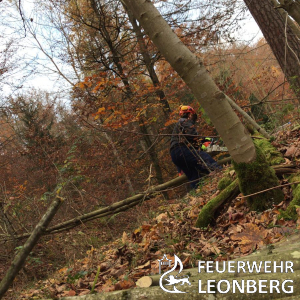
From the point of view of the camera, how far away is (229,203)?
3.64m

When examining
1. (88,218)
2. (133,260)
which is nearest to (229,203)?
(133,260)

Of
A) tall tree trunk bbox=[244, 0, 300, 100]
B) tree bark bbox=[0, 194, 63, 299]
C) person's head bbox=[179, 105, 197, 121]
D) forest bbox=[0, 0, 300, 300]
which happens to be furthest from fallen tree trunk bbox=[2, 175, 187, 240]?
tall tree trunk bbox=[244, 0, 300, 100]

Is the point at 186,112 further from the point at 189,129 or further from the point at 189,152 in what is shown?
the point at 189,152

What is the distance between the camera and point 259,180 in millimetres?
3150

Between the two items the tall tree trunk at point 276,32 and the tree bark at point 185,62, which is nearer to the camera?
the tree bark at point 185,62

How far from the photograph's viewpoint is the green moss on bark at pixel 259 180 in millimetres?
3119

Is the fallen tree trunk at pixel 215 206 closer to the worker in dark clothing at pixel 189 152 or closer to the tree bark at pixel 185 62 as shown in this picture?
the tree bark at pixel 185 62

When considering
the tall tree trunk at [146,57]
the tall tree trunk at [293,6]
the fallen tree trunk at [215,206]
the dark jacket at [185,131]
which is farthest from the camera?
the tall tree trunk at [146,57]

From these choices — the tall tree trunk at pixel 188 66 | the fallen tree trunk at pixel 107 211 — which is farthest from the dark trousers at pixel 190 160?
the tall tree trunk at pixel 188 66

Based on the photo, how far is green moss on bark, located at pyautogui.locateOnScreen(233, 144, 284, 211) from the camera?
3119mm

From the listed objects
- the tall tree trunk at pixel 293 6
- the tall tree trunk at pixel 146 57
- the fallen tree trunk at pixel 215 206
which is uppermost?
the tall tree trunk at pixel 146 57

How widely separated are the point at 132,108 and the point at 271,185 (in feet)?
24.8

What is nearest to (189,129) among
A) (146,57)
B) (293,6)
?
(293,6)

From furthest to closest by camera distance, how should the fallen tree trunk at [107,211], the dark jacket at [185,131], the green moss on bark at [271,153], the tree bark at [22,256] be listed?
1. the dark jacket at [185,131]
2. the fallen tree trunk at [107,211]
3. the green moss on bark at [271,153]
4. the tree bark at [22,256]
